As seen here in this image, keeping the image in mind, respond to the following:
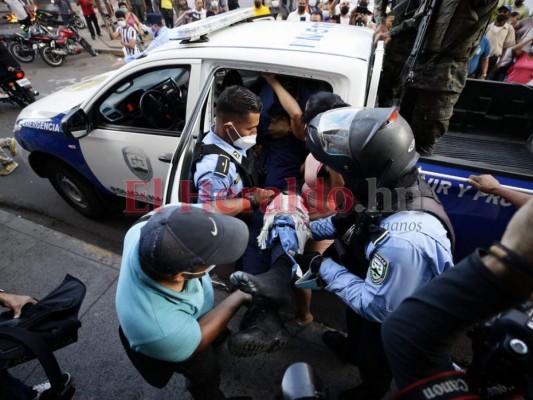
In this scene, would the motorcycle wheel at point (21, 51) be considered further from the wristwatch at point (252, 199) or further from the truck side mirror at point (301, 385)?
the truck side mirror at point (301, 385)

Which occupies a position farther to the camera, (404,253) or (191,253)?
(404,253)

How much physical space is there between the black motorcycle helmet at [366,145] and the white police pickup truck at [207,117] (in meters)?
0.63

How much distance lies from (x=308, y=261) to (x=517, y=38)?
7.17m

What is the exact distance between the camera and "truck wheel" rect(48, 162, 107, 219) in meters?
3.14

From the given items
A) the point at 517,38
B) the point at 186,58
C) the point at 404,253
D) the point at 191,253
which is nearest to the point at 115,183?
the point at 186,58

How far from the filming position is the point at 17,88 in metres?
5.92

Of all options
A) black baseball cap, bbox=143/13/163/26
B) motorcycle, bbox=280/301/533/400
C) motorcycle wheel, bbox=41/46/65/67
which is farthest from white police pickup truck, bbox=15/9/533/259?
motorcycle wheel, bbox=41/46/65/67

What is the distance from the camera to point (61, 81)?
765 centimetres

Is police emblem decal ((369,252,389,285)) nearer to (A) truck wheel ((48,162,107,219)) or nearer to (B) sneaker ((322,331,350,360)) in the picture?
(B) sneaker ((322,331,350,360))

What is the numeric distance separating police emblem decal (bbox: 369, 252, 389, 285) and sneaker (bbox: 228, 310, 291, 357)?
596mm

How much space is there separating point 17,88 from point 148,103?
5347mm

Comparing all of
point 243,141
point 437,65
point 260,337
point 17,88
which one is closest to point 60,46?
point 17,88

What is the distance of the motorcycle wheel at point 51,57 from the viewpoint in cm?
841

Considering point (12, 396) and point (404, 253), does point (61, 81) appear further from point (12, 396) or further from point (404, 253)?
point (404, 253)
